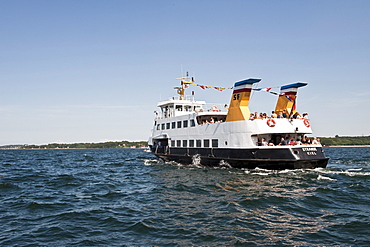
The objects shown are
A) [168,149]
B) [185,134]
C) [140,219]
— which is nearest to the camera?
[140,219]

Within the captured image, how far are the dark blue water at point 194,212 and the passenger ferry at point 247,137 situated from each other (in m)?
2.09

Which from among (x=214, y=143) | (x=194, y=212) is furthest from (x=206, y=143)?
(x=194, y=212)

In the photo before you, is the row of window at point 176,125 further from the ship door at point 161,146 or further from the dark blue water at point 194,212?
the dark blue water at point 194,212

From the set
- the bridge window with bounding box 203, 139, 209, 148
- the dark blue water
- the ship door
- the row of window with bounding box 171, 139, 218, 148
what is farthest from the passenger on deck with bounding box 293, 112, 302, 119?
the ship door

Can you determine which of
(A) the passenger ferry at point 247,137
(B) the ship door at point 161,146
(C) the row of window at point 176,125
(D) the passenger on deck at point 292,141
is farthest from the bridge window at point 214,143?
(B) the ship door at point 161,146

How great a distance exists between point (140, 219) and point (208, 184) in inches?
253

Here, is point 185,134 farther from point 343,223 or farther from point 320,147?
point 343,223

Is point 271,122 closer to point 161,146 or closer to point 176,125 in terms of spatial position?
point 176,125

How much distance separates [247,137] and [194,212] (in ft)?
34.5

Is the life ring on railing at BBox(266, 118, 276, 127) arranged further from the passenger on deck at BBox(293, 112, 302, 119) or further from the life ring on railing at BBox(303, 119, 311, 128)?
the life ring on railing at BBox(303, 119, 311, 128)

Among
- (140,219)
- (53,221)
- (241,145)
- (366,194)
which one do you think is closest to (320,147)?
(241,145)

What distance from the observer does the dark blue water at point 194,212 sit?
25.9ft

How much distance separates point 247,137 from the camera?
2002 cm

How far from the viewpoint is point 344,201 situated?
38.9ft
